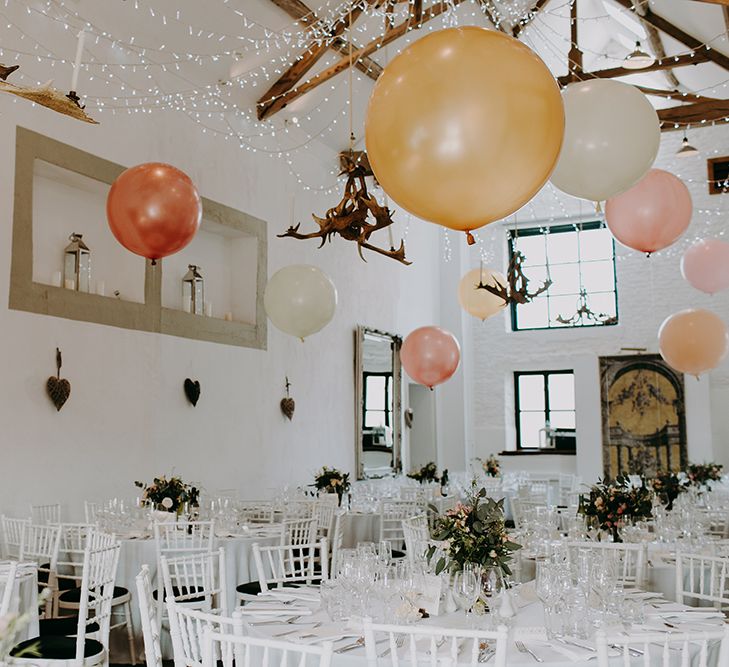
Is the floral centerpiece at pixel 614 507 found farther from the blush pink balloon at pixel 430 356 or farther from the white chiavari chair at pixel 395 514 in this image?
the blush pink balloon at pixel 430 356

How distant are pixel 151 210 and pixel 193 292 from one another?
3.77 m

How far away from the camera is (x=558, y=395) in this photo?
→ 14.5m

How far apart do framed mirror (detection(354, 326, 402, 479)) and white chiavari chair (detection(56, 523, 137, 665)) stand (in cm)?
571

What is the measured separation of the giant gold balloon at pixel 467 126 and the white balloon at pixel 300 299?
4254mm

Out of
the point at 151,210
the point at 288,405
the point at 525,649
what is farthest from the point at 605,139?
the point at 288,405

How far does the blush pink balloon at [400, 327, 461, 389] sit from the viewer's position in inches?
352

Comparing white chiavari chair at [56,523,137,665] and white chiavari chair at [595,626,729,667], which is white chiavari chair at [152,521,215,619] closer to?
white chiavari chair at [56,523,137,665]

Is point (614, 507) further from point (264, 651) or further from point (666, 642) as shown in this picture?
point (264, 651)

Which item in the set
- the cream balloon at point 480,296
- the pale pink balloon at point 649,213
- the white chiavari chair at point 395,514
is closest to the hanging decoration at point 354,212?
the pale pink balloon at point 649,213

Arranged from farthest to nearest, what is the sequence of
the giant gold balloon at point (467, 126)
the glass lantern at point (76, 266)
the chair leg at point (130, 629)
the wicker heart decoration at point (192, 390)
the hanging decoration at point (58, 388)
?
the wicker heart decoration at point (192, 390) → the glass lantern at point (76, 266) → the hanging decoration at point (58, 388) → the chair leg at point (130, 629) → the giant gold balloon at point (467, 126)

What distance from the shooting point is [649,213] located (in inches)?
233

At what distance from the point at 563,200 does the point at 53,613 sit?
11315 millimetres

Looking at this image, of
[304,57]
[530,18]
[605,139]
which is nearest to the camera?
[605,139]

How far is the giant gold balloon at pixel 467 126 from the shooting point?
8.40ft
